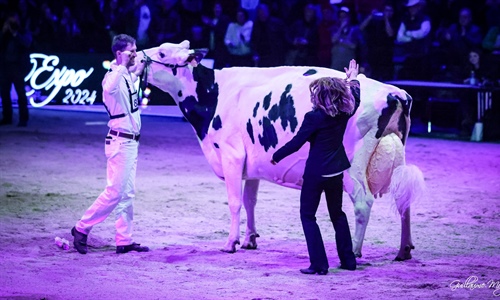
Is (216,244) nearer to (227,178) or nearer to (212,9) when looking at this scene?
(227,178)

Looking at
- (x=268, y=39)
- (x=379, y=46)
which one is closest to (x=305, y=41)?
(x=268, y=39)

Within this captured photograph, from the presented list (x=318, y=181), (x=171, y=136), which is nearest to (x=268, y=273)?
(x=318, y=181)

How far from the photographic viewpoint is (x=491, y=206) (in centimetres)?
1212

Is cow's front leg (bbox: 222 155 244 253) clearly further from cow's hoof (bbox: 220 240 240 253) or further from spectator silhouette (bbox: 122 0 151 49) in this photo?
spectator silhouette (bbox: 122 0 151 49)

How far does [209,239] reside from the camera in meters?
10.1

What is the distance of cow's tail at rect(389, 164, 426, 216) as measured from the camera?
883 cm

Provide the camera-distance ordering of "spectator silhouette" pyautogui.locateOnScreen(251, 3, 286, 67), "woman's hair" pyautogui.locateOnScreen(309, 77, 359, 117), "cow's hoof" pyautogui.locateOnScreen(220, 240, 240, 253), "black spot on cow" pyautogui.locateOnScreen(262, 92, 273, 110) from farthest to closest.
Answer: "spectator silhouette" pyautogui.locateOnScreen(251, 3, 286, 67) → "black spot on cow" pyautogui.locateOnScreen(262, 92, 273, 110) → "cow's hoof" pyautogui.locateOnScreen(220, 240, 240, 253) → "woman's hair" pyautogui.locateOnScreen(309, 77, 359, 117)

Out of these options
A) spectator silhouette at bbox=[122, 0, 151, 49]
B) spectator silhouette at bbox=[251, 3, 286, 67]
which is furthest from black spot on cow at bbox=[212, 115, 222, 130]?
spectator silhouette at bbox=[122, 0, 151, 49]

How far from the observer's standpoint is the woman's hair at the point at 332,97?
8.19 metres

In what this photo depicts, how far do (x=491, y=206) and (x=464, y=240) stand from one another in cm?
230

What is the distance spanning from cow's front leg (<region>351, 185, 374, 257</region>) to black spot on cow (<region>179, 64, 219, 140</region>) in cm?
194

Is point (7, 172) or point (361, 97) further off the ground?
point (361, 97)

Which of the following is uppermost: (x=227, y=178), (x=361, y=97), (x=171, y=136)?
(x=361, y=97)

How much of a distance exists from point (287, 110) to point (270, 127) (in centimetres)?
26
